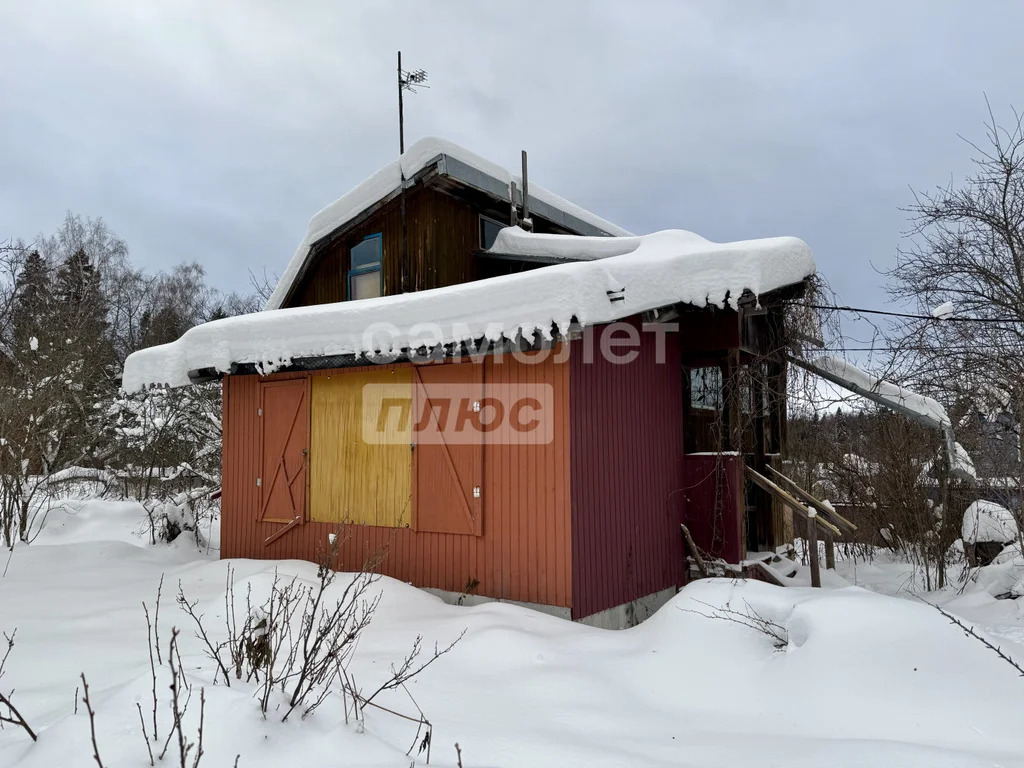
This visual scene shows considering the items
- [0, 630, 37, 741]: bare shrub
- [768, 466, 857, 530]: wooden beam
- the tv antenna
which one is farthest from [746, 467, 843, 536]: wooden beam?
the tv antenna

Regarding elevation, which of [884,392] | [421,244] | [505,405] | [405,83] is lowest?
[505,405]

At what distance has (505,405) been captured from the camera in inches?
239

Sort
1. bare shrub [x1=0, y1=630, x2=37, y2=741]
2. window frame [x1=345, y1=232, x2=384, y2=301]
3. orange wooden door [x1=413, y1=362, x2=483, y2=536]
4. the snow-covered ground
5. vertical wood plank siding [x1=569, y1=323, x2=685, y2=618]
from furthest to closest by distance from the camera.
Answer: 1. window frame [x1=345, y1=232, x2=384, y2=301]
2. orange wooden door [x1=413, y1=362, x2=483, y2=536]
3. vertical wood plank siding [x1=569, y1=323, x2=685, y2=618]
4. the snow-covered ground
5. bare shrub [x1=0, y1=630, x2=37, y2=741]

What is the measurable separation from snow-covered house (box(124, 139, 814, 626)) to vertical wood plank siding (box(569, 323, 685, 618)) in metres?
0.02

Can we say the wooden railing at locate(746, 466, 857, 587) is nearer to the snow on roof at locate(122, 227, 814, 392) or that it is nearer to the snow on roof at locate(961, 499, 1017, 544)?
the snow on roof at locate(961, 499, 1017, 544)

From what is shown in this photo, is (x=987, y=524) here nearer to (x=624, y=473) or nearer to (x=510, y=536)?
(x=624, y=473)

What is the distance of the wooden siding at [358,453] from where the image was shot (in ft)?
22.2

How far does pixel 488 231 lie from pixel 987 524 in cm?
788

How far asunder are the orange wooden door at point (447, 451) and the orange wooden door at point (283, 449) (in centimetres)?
176

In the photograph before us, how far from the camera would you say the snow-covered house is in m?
5.75

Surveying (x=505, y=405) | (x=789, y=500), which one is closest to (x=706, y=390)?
(x=789, y=500)

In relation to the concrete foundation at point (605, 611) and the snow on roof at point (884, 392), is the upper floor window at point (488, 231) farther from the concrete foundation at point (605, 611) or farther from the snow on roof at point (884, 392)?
the concrete foundation at point (605, 611)

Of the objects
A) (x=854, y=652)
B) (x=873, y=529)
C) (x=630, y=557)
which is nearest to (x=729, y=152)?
(x=873, y=529)

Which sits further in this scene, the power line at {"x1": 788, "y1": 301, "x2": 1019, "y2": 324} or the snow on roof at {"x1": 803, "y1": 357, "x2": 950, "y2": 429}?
the snow on roof at {"x1": 803, "y1": 357, "x2": 950, "y2": 429}
